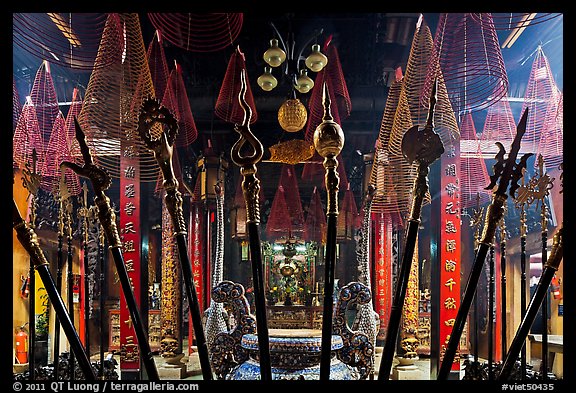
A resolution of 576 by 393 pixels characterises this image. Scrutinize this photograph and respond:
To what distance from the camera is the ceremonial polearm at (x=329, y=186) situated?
89 centimetres

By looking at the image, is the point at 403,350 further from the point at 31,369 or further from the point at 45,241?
the point at 31,369

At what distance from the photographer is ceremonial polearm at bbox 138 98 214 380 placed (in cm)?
89

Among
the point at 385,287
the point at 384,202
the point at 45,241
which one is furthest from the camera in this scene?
the point at 385,287

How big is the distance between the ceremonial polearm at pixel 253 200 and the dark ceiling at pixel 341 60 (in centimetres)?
271

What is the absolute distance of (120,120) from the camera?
8.22ft

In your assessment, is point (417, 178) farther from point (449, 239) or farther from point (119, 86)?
point (449, 239)

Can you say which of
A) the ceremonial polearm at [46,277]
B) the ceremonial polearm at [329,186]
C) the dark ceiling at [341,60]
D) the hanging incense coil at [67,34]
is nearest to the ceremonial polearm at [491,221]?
the ceremonial polearm at [329,186]

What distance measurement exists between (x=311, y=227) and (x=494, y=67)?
6.69 meters

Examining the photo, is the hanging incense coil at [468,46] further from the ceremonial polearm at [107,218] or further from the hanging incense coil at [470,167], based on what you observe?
the hanging incense coil at [470,167]

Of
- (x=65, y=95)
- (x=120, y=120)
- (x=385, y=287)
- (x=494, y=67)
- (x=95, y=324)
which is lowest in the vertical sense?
(x=95, y=324)

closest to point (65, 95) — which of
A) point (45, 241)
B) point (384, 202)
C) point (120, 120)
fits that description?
point (45, 241)

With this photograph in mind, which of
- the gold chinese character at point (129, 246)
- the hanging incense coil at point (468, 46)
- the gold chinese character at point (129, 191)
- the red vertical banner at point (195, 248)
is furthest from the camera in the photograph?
the red vertical banner at point (195, 248)

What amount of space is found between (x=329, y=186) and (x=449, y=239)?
4220 mm

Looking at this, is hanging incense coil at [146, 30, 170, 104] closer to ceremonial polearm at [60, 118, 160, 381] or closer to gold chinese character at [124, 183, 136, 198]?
gold chinese character at [124, 183, 136, 198]
